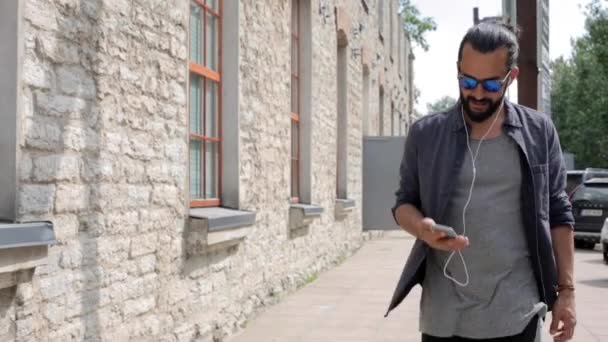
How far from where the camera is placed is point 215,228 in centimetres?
605

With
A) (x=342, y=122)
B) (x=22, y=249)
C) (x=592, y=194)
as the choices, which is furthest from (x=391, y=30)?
(x=22, y=249)

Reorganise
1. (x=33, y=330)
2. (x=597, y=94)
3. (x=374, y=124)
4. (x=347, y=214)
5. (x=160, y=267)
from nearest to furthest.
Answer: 1. (x=33, y=330)
2. (x=160, y=267)
3. (x=347, y=214)
4. (x=374, y=124)
5. (x=597, y=94)

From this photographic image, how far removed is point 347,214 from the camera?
14.0m

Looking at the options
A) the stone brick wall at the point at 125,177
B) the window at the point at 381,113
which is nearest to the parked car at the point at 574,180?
the window at the point at 381,113

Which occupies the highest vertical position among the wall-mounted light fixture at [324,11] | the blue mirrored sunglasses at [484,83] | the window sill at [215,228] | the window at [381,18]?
the window at [381,18]

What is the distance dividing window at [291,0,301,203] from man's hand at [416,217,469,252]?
24.8 ft

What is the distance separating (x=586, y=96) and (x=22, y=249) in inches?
1592

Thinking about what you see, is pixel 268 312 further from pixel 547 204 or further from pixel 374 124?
pixel 374 124

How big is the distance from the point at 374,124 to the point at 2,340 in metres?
15.6

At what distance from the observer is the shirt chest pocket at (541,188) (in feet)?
9.50

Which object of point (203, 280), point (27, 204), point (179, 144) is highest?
point (179, 144)

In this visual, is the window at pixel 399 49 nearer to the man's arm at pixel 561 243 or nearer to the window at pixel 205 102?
the window at pixel 205 102

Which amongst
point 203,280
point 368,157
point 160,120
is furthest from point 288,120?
point 368,157

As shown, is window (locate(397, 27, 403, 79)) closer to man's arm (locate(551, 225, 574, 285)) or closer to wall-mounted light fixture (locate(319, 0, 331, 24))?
wall-mounted light fixture (locate(319, 0, 331, 24))
